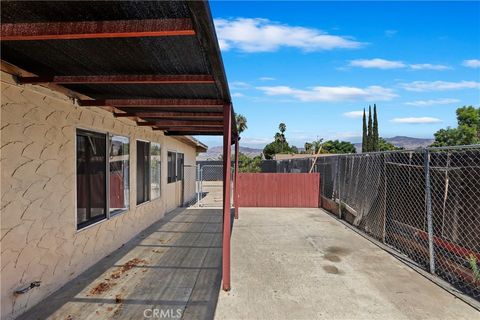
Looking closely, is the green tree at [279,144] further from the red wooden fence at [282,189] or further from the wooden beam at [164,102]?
the wooden beam at [164,102]

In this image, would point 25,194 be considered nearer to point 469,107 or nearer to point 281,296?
point 281,296

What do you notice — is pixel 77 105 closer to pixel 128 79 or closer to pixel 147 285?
pixel 128 79

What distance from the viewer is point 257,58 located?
35.3 ft

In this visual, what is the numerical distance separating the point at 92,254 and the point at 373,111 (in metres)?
39.6

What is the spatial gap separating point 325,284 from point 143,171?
5.25m

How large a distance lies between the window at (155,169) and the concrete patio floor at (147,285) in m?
2.09

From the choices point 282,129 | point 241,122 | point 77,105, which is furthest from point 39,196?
point 282,129

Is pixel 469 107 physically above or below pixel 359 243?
above

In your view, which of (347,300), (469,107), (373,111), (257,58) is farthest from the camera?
(373,111)

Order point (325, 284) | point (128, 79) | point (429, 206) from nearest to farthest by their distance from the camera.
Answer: point (128, 79)
point (325, 284)
point (429, 206)

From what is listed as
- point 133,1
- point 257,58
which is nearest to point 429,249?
point 133,1

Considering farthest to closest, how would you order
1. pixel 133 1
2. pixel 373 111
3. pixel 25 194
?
pixel 373 111
pixel 25 194
pixel 133 1

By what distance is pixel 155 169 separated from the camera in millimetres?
9055

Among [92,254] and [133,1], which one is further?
[92,254]
